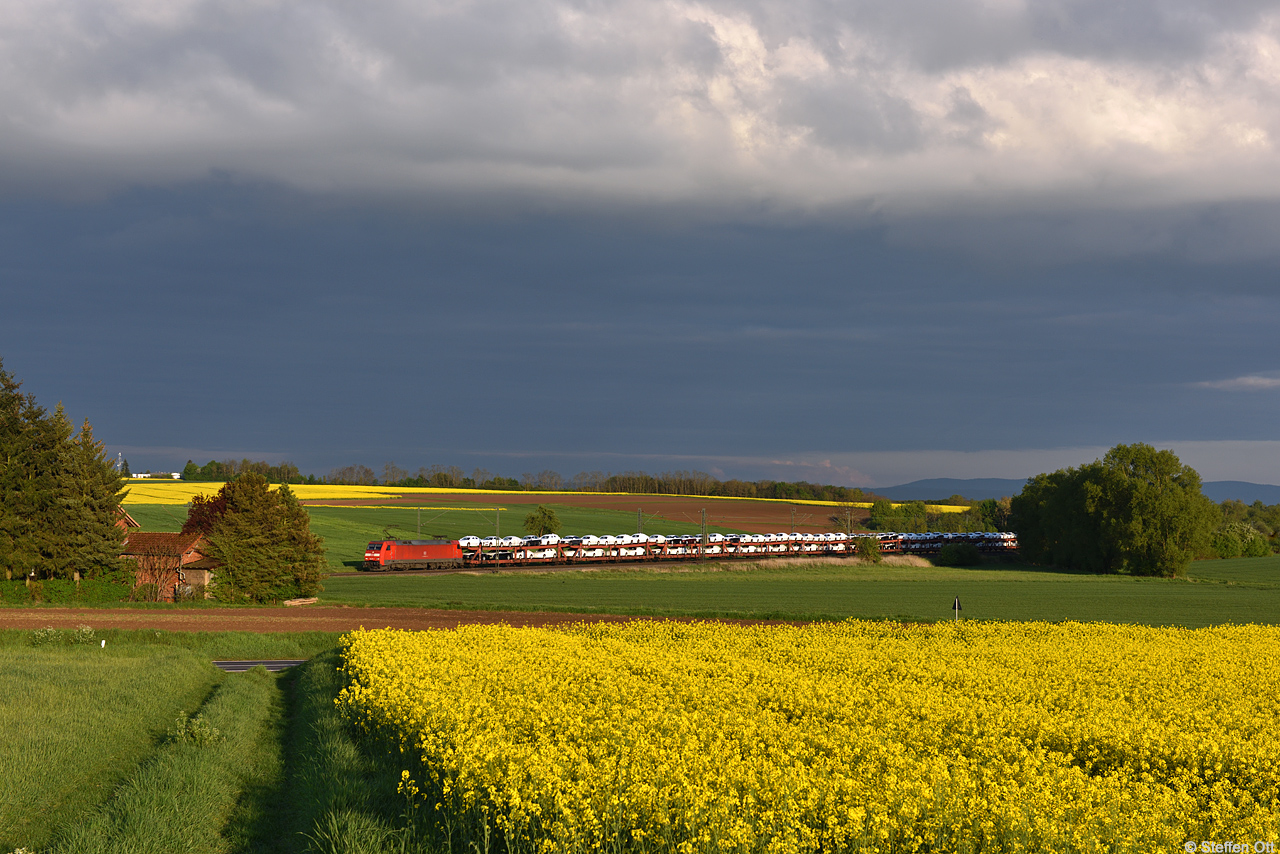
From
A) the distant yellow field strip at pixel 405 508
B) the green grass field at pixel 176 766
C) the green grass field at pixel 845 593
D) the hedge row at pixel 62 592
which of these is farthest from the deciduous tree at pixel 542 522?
the green grass field at pixel 176 766

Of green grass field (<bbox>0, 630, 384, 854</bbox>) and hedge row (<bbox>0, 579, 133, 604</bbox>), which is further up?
green grass field (<bbox>0, 630, 384, 854</bbox>)

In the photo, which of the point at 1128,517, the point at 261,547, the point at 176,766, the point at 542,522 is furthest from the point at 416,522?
the point at 176,766

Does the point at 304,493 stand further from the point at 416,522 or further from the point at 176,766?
the point at 176,766

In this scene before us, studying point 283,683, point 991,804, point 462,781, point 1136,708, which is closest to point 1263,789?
point 1136,708

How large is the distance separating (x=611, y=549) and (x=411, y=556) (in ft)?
70.3

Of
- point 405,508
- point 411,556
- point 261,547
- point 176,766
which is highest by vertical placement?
point 176,766

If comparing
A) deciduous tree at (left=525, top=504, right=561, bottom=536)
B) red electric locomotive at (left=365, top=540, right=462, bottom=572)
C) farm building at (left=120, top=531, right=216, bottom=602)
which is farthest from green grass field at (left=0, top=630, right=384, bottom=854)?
deciduous tree at (left=525, top=504, right=561, bottom=536)

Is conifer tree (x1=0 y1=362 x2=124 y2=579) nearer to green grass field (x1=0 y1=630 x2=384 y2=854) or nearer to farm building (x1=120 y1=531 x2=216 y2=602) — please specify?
farm building (x1=120 y1=531 x2=216 y2=602)

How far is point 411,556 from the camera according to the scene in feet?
271

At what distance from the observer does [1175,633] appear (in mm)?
26391

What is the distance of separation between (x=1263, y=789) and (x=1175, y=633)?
18707 millimetres

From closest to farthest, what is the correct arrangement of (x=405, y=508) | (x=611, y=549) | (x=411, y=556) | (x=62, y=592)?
(x=62, y=592)
(x=411, y=556)
(x=611, y=549)
(x=405, y=508)

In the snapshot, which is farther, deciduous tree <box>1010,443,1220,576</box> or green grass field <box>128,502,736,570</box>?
green grass field <box>128,502,736,570</box>

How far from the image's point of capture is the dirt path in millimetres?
38156
